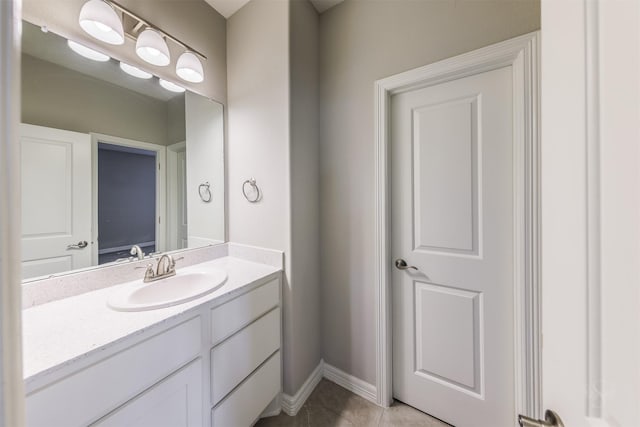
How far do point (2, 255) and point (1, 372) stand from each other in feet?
0.48

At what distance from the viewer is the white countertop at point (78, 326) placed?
2.19ft

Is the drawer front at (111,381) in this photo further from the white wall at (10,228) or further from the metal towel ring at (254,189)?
the metal towel ring at (254,189)

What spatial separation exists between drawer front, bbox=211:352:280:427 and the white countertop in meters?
0.49

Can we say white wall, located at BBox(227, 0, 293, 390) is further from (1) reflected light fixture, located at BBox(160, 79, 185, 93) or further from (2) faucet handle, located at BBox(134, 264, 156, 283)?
(2) faucet handle, located at BBox(134, 264, 156, 283)

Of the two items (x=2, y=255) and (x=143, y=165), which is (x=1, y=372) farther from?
(x=143, y=165)

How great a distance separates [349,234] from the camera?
5.27 ft

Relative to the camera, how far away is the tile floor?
1.36m

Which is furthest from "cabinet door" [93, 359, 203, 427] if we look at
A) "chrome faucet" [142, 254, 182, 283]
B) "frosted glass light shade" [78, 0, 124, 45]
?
"frosted glass light shade" [78, 0, 124, 45]

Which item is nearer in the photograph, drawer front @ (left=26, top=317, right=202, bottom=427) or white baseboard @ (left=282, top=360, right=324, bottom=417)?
drawer front @ (left=26, top=317, right=202, bottom=427)

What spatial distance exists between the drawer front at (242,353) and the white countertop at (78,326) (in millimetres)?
235

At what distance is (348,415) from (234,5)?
2.73 meters
